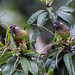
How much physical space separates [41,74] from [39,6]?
56.4 inches

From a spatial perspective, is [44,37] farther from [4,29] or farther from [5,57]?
[5,57]

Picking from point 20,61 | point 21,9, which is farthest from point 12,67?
point 21,9

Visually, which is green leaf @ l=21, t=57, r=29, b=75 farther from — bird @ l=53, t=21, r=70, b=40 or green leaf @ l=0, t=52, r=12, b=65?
bird @ l=53, t=21, r=70, b=40

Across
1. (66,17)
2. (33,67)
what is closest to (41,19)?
(66,17)

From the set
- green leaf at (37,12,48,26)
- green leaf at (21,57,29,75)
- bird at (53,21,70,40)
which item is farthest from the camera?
green leaf at (37,12,48,26)

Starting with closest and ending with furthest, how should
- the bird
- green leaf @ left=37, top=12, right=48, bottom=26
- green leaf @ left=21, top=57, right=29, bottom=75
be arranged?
1. green leaf @ left=21, top=57, right=29, bottom=75
2. the bird
3. green leaf @ left=37, top=12, right=48, bottom=26

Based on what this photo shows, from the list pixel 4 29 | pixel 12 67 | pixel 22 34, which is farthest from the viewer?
pixel 4 29

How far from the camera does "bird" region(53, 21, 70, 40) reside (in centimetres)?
104

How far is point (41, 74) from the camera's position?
98cm

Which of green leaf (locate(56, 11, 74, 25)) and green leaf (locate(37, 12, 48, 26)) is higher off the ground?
green leaf (locate(37, 12, 48, 26))

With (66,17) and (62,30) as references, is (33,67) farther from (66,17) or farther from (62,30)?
(66,17)

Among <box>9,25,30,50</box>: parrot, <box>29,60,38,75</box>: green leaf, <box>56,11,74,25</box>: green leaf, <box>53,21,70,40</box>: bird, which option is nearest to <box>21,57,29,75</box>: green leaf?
<box>29,60,38,75</box>: green leaf

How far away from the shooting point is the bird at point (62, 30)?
1043 mm

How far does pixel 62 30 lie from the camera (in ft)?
3.52
